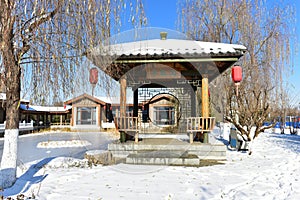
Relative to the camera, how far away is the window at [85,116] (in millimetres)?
20359

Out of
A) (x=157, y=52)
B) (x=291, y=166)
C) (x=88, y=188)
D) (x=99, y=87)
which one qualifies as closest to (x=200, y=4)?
(x=157, y=52)

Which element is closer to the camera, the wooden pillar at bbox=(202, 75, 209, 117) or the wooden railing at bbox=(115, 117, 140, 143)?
the wooden railing at bbox=(115, 117, 140, 143)

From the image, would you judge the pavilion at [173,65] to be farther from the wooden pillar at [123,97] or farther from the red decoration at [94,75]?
the red decoration at [94,75]

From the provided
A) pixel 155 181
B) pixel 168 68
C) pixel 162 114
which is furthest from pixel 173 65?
pixel 162 114

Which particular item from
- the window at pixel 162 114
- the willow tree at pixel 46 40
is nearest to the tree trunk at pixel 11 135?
the willow tree at pixel 46 40

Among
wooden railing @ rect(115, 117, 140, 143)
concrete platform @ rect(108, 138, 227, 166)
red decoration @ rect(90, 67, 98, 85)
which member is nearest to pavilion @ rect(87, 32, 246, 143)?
wooden railing @ rect(115, 117, 140, 143)

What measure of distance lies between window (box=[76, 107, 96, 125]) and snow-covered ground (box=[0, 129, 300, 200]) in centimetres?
1566

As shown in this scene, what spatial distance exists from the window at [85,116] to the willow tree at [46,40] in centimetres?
1744

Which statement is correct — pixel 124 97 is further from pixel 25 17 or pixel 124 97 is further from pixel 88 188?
pixel 25 17

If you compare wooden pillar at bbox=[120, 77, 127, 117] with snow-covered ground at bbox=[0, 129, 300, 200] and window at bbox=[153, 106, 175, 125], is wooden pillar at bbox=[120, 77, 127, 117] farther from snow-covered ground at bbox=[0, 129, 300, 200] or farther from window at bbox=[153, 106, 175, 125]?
window at bbox=[153, 106, 175, 125]

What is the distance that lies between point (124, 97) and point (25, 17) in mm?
3261

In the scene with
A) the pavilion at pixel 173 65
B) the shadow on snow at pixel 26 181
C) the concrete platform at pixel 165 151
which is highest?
the pavilion at pixel 173 65

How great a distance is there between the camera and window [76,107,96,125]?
20359mm

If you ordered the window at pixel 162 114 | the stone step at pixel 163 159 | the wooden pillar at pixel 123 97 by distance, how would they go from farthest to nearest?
A: the window at pixel 162 114, the wooden pillar at pixel 123 97, the stone step at pixel 163 159
